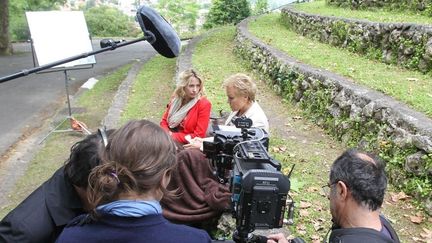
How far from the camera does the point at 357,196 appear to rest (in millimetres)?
2004

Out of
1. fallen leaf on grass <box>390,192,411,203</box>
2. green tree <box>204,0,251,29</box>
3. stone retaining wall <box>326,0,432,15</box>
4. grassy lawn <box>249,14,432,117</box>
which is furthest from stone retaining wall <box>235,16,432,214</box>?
green tree <box>204,0,251,29</box>

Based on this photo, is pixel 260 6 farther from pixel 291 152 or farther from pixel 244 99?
pixel 244 99

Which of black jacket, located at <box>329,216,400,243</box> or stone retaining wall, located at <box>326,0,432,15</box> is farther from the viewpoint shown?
stone retaining wall, located at <box>326,0,432,15</box>

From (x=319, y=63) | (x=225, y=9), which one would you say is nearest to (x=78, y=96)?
(x=319, y=63)

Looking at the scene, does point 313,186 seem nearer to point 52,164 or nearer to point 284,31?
point 52,164

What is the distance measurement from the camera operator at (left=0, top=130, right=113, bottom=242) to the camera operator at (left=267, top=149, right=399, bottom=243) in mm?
1062

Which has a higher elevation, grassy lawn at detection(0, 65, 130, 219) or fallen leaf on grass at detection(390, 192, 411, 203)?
fallen leaf on grass at detection(390, 192, 411, 203)

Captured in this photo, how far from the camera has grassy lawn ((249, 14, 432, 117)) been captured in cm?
514

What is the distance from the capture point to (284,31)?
12.7 m

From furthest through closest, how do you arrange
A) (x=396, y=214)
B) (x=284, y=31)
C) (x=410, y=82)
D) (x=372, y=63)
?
(x=284, y=31), (x=372, y=63), (x=410, y=82), (x=396, y=214)

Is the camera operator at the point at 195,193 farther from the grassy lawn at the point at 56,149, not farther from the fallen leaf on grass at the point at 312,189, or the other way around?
the grassy lawn at the point at 56,149

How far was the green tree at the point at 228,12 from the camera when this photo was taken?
70.4ft

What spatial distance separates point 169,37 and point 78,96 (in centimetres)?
809

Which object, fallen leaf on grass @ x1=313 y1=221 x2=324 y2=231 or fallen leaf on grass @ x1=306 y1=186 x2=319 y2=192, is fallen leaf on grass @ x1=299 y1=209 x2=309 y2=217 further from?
fallen leaf on grass @ x1=306 y1=186 x2=319 y2=192
